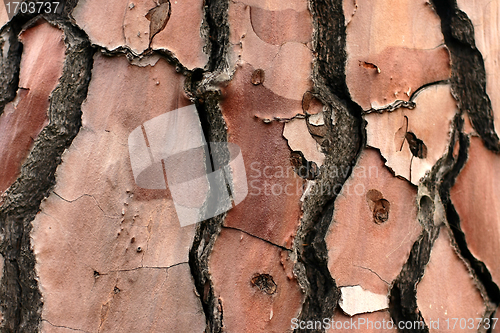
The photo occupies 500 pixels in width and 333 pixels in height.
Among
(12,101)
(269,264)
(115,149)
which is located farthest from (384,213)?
(12,101)

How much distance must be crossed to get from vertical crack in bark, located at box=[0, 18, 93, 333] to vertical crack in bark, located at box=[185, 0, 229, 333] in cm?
20

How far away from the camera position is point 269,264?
0.56m

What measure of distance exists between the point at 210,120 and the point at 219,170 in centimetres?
8

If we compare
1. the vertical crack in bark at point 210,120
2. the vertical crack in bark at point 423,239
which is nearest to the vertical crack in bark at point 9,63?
the vertical crack in bark at point 210,120

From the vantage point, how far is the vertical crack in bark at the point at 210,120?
56cm

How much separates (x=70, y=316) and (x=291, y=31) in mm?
574

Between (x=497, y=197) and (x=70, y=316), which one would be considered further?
(x=497, y=197)

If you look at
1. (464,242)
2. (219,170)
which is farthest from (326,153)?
(464,242)

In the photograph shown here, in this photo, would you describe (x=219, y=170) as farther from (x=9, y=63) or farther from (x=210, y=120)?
(x=9, y=63)

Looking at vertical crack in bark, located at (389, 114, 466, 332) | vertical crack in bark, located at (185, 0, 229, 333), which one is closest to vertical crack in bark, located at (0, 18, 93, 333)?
vertical crack in bark, located at (185, 0, 229, 333)

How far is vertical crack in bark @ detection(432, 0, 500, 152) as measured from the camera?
662 millimetres

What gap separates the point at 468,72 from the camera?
2.19 feet

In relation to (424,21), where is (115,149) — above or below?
below

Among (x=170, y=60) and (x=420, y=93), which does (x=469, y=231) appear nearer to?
(x=420, y=93)
